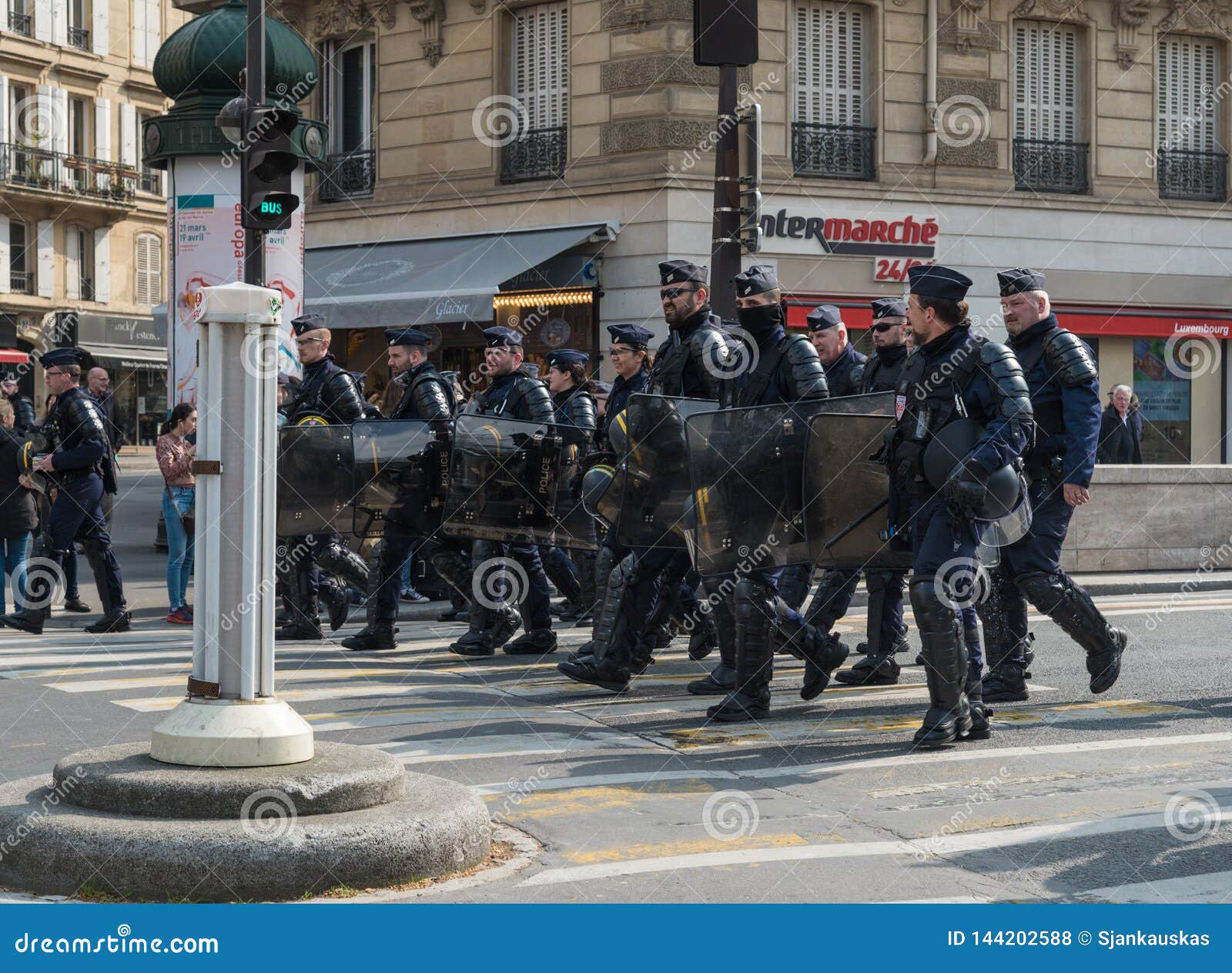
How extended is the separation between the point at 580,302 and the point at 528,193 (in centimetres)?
168

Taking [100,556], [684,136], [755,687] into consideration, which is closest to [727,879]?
[755,687]

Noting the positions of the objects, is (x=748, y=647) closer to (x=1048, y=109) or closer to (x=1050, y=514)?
(x=1050, y=514)

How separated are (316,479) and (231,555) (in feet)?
18.3

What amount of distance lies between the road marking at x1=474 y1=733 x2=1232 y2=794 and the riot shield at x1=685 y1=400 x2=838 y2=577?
4.06ft

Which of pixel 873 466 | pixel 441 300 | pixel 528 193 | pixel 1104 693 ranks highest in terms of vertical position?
pixel 528 193

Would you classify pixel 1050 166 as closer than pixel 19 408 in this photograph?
No

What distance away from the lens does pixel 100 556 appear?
36.8ft

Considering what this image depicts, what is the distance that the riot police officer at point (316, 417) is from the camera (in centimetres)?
1061

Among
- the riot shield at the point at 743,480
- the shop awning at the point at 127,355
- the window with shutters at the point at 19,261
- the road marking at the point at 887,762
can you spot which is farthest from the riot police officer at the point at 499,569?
the window with shutters at the point at 19,261

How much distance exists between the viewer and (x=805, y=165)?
71.9 ft

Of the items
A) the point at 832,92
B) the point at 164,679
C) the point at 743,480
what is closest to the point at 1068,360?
the point at 743,480

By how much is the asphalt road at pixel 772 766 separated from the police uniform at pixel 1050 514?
0.26 meters

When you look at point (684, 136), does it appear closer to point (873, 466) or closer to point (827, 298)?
point (827, 298)

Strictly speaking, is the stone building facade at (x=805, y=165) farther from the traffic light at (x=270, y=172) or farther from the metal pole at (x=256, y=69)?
the traffic light at (x=270, y=172)
